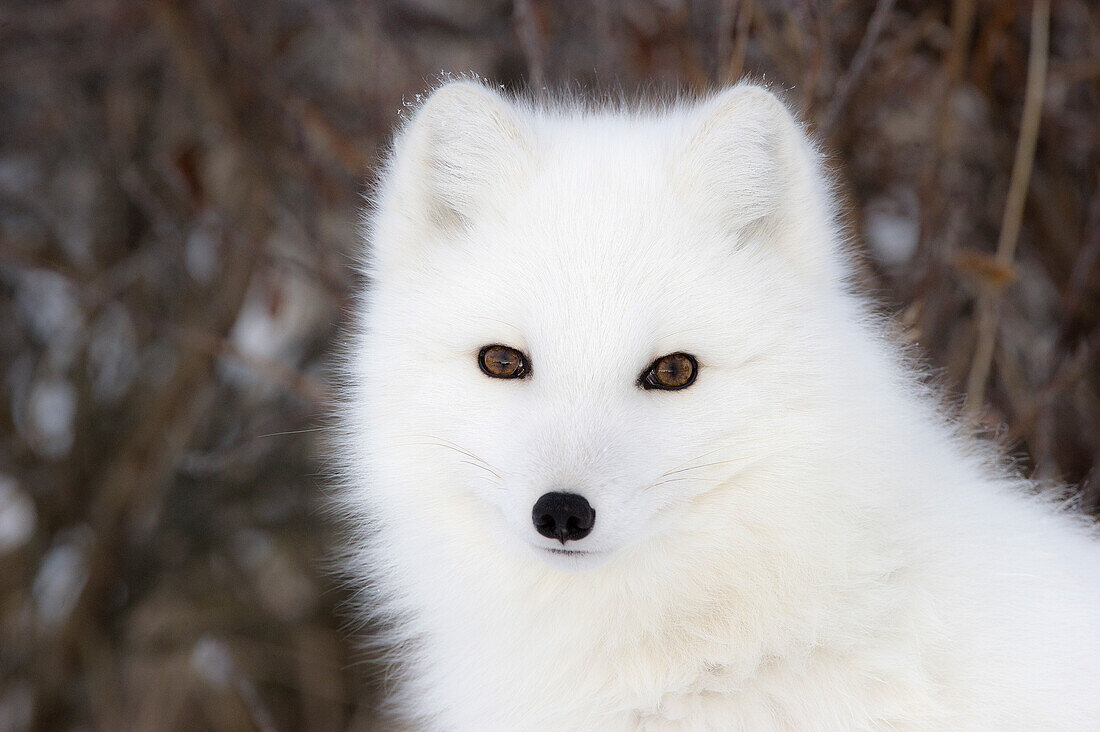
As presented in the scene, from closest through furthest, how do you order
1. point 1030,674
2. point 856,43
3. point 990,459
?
point 1030,674, point 990,459, point 856,43

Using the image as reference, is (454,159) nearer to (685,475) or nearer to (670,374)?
(670,374)

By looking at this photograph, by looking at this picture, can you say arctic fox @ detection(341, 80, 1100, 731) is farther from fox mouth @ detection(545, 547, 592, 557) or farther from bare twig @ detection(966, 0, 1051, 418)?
bare twig @ detection(966, 0, 1051, 418)

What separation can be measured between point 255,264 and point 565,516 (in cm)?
246

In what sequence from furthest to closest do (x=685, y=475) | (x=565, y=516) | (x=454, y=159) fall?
1. (x=454, y=159)
2. (x=685, y=475)
3. (x=565, y=516)

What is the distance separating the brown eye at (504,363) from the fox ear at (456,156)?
374 mm

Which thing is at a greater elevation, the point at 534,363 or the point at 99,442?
the point at 534,363

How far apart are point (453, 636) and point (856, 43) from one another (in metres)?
2.42

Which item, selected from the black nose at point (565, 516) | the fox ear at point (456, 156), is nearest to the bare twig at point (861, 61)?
the fox ear at point (456, 156)

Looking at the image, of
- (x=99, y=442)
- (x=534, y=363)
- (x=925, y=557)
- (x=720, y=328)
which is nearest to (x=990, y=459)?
(x=925, y=557)

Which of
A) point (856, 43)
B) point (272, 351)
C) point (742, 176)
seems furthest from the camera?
point (272, 351)

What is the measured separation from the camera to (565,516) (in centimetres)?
161

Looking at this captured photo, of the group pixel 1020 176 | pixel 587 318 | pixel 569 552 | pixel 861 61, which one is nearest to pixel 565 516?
pixel 569 552

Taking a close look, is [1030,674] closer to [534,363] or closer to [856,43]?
[534,363]

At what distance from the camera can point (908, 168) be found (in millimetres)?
3582
